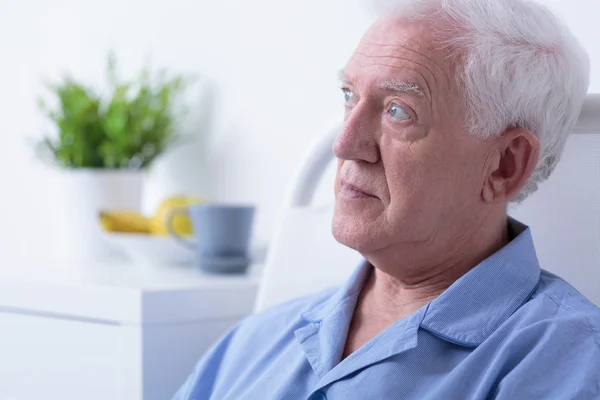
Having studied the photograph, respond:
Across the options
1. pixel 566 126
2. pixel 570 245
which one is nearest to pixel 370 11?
pixel 566 126

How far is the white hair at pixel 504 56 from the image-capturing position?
1026 millimetres

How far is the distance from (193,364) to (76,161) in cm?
67

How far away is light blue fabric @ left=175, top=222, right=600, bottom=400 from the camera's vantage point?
908 millimetres

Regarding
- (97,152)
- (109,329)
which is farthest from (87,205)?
(109,329)

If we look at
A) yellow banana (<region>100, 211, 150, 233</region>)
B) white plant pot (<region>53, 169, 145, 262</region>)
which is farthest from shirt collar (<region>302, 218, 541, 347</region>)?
white plant pot (<region>53, 169, 145, 262</region>)

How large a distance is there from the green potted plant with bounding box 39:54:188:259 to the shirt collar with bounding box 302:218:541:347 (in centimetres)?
111

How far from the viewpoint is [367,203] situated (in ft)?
3.51

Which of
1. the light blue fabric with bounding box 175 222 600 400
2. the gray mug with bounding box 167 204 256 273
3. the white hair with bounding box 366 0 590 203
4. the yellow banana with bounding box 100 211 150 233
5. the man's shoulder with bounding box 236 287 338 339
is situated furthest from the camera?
the yellow banana with bounding box 100 211 150 233

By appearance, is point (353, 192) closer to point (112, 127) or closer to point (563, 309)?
point (563, 309)

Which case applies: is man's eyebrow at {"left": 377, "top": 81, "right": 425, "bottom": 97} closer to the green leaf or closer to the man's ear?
the man's ear

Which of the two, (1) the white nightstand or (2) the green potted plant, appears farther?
(2) the green potted plant

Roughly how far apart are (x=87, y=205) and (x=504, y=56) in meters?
1.18

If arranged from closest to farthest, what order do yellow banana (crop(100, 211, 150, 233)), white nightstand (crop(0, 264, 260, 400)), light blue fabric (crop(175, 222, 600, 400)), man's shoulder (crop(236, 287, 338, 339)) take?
light blue fabric (crop(175, 222, 600, 400)) → man's shoulder (crop(236, 287, 338, 339)) → white nightstand (crop(0, 264, 260, 400)) → yellow banana (crop(100, 211, 150, 233))

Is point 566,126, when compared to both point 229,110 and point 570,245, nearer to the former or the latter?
point 570,245
